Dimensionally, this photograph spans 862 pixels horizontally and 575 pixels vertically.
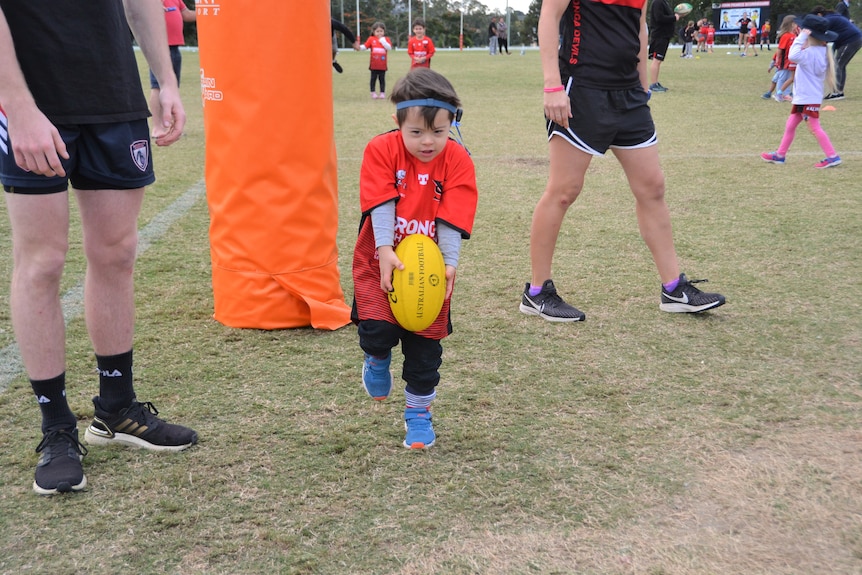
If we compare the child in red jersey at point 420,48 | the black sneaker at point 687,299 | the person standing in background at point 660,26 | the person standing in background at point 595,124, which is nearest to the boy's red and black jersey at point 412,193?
the person standing in background at point 595,124

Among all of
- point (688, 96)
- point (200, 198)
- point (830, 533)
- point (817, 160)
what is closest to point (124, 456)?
point (830, 533)

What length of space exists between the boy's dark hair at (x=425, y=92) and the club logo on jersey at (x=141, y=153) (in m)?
0.90

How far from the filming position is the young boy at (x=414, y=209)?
2.86m

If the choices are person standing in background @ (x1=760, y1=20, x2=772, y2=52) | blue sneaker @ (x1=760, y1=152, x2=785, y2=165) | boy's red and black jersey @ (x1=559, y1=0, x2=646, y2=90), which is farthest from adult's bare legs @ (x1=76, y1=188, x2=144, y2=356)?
person standing in background @ (x1=760, y1=20, x2=772, y2=52)

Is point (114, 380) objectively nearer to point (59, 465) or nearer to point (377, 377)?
point (59, 465)

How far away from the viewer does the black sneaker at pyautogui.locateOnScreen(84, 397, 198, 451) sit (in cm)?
302

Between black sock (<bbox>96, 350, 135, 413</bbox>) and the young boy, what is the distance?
895 mm

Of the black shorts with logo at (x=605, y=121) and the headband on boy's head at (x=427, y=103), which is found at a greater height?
Result: the headband on boy's head at (x=427, y=103)

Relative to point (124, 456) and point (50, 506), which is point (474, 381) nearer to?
point (124, 456)

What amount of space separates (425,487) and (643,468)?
0.80 meters

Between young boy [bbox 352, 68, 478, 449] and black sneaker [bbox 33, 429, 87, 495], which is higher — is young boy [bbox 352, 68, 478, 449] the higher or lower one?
the higher one

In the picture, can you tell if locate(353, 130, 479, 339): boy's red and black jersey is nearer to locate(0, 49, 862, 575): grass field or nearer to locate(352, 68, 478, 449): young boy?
locate(352, 68, 478, 449): young boy

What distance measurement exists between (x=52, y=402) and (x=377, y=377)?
1189mm

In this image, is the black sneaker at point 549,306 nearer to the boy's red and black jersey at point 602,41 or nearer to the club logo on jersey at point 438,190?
the boy's red and black jersey at point 602,41
